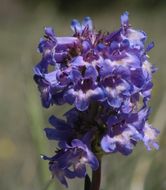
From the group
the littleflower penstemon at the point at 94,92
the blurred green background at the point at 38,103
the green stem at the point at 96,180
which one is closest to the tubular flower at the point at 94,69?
the littleflower penstemon at the point at 94,92

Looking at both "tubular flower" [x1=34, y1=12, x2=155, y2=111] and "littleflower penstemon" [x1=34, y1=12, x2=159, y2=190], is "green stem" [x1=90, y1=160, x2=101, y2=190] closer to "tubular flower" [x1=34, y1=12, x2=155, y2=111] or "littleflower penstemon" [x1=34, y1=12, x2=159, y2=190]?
"littleflower penstemon" [x1=34, y1=12, x2=159, y2=190]

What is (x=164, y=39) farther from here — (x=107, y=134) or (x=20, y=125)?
(x=107, y=134)

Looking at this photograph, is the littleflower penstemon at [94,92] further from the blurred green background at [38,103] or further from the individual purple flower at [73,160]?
the blurred green background at [38,103]

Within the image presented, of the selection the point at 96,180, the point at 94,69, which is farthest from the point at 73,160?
the point at 94,69

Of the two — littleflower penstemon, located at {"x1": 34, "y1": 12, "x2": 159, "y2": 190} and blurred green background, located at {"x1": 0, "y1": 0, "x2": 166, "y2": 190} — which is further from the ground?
littleflower penstemon, located at {"x1": 34, "y1": 12, "x2": 159, "y2": 190}

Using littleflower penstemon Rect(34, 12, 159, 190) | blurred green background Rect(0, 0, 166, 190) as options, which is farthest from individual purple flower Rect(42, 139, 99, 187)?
blurred green background Rect(0, 0, 166, 190)
